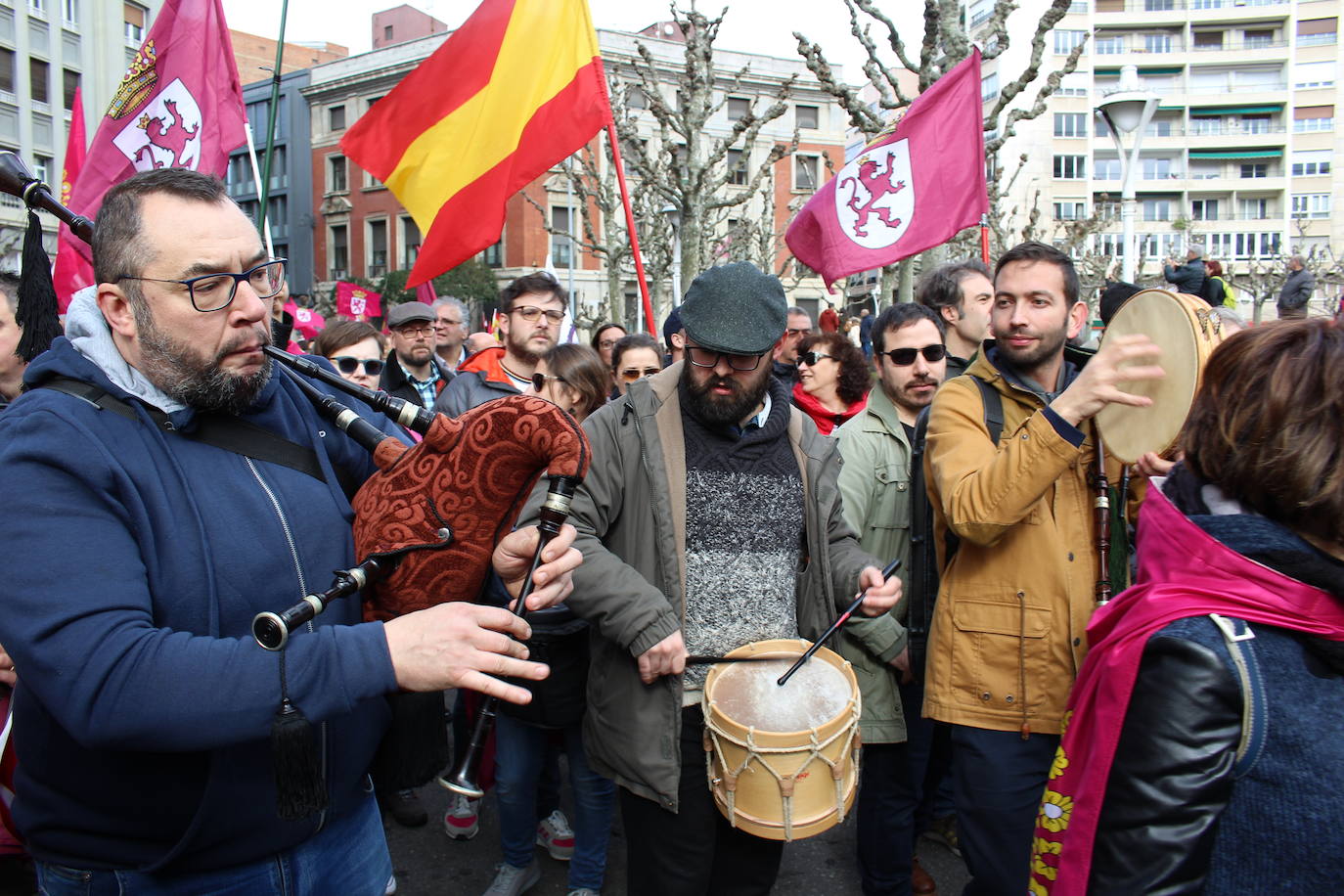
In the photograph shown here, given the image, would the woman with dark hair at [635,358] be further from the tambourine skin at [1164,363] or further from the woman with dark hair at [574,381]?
the tambourine skin at [1164,363]

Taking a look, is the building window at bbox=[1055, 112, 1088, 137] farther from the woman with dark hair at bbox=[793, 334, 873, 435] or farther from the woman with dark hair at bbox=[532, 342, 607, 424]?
the woman with dark hair at bbox=[532, 342, 607, 424]

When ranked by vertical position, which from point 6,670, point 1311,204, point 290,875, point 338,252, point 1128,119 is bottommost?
point 290,875

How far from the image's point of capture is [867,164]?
5363 mm

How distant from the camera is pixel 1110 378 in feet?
7.84

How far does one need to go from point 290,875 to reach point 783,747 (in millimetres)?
1196

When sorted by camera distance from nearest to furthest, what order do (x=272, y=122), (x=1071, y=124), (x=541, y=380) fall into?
(x=541, y=380), (x=272, y=122), (x=1071, y=124)

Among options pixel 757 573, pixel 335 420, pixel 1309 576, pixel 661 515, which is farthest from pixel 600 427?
pixel 1309 576

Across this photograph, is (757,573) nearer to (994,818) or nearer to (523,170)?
(994,818)

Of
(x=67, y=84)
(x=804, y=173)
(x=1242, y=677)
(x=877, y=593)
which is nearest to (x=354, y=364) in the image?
(x=877, y=593)

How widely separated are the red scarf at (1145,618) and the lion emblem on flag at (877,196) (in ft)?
12.4

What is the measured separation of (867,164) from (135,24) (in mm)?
42947

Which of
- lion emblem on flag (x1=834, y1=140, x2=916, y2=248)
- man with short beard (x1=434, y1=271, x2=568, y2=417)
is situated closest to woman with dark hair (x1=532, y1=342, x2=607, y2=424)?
man with short beard (x1=434, y1=271, x2=568, y2=417)

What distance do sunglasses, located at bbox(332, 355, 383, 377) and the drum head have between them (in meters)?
4.01

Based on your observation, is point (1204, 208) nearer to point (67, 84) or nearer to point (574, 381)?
point (67, 84)
